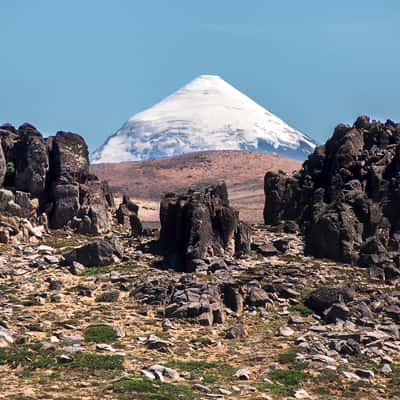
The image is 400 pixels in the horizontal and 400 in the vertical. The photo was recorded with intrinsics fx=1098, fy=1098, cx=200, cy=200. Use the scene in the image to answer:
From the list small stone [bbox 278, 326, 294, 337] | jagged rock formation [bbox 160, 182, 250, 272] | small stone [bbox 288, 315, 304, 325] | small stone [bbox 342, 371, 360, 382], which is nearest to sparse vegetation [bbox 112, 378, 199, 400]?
small stone [bbox 342, 371, 360, 382]

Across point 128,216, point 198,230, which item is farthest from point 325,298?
point 128,216

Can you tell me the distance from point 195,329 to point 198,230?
1275 cm

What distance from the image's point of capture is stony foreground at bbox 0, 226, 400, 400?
3234 cm

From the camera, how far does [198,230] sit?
51.7 meters

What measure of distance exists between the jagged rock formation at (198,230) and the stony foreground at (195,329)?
46.1 inches

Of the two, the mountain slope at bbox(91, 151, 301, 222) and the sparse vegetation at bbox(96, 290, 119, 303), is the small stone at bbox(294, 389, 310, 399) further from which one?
the mountain slope at bbox(91, 151, 301, 222)

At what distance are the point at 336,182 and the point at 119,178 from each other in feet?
Answer: 418

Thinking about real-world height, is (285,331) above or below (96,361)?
above

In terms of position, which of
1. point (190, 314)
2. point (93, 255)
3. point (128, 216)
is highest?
point (128, 216)

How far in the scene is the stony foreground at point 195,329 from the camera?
32.3m

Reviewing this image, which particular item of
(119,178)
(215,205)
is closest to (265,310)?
(215,205)

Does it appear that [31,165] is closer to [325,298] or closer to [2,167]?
[2,167]

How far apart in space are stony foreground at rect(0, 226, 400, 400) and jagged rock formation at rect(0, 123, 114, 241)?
5.28m

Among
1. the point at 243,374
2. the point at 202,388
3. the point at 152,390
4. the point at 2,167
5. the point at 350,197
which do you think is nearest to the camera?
the point at 152,390
